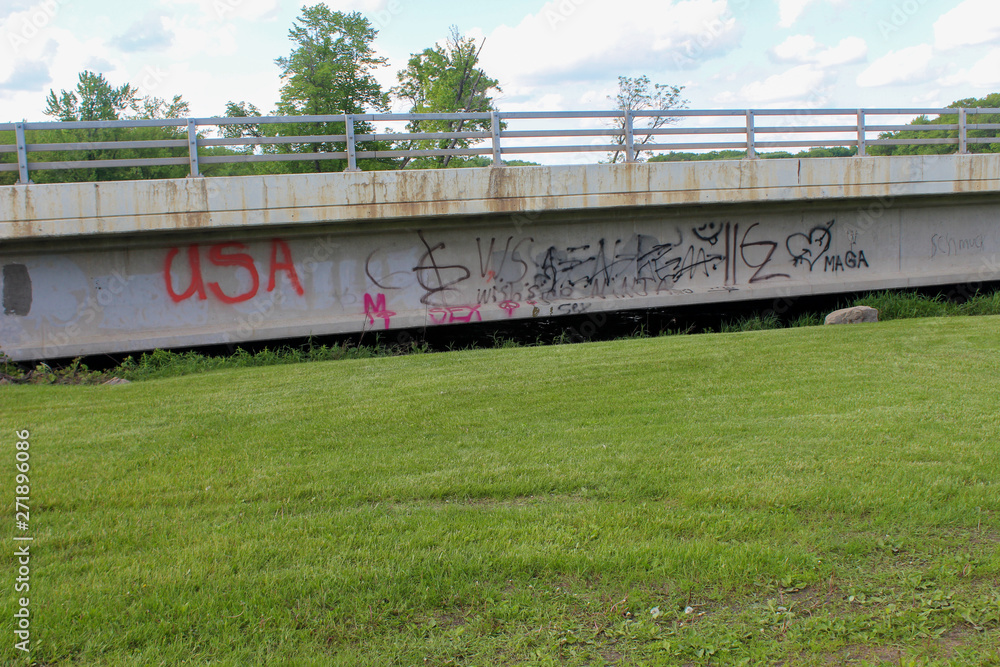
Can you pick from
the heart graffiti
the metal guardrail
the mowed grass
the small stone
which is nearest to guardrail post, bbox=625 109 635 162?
the metal guardrail

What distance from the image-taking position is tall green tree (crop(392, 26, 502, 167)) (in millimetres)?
30688

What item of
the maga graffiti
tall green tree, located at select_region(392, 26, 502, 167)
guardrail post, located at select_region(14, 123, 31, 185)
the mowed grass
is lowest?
the mowed grass

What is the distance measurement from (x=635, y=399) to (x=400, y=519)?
3.31 metres

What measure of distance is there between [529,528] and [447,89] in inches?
1152

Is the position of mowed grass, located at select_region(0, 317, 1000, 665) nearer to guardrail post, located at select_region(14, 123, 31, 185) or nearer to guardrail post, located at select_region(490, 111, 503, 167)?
guardrail post, located at select_region(14, 123, 31, 185)

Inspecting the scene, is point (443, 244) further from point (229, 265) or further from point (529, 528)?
point (529, 528)

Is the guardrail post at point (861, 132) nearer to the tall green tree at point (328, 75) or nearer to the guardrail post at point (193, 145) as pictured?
the guardrail post at point (193, 145)

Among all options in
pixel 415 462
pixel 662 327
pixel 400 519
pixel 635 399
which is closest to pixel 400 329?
pixel 662 327

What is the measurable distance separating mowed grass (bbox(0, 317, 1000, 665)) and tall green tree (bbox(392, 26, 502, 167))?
931 inches

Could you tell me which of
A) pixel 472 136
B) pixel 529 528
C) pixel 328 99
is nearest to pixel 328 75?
pixel 328 99

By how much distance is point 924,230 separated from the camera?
47.6 ft

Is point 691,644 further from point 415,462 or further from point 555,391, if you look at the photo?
point 555,391

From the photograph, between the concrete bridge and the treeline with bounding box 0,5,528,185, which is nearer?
the concrete bridge

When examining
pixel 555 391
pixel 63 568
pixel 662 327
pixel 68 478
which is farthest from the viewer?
pixel 662 327
